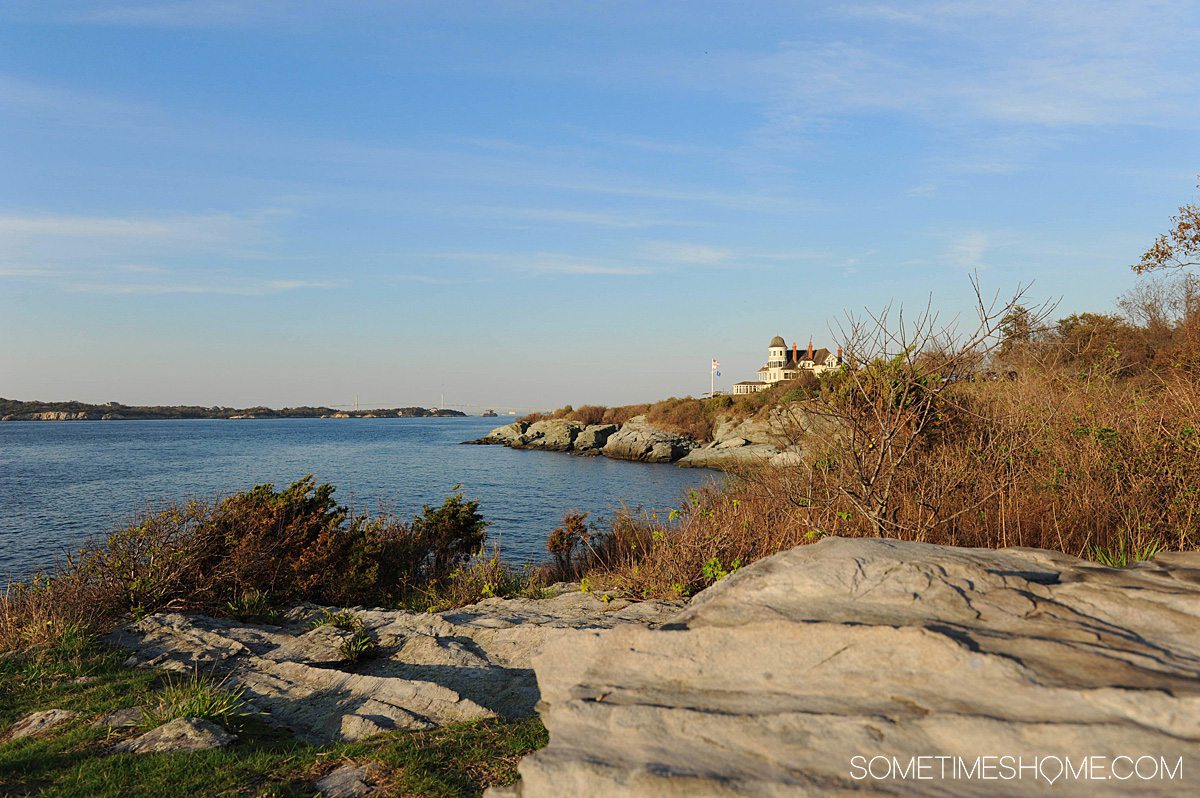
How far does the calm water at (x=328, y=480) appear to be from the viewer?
23047mm

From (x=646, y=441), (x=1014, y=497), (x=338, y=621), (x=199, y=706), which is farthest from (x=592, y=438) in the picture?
(x=199, y=706)

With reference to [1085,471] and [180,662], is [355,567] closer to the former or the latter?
[180,662]

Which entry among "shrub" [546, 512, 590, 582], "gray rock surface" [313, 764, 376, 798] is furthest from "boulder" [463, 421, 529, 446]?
"gray rock surface" [313, 764, 376, 798]

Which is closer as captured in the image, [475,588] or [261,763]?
[261,763]

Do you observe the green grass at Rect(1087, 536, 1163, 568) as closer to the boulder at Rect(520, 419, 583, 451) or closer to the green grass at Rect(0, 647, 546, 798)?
the green grass at Rect(0, 647, 546, 798)

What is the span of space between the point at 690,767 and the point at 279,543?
1105 cm

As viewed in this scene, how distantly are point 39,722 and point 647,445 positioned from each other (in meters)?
52.2

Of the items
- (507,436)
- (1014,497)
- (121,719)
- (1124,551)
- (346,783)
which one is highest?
(1014,497)

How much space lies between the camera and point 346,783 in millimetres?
5016

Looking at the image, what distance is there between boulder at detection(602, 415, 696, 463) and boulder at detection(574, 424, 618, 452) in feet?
5.21

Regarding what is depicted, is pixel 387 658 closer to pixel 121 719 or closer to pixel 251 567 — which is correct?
pixel 121 719

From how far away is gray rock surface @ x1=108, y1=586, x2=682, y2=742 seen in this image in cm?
668

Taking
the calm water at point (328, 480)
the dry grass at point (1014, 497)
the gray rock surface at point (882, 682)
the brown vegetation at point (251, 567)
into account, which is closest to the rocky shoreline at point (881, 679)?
the gray rock surface at point (882, 682)

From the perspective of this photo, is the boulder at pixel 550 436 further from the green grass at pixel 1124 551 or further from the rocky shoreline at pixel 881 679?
the rocky shoreline at pixel 881 679
